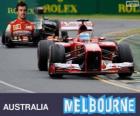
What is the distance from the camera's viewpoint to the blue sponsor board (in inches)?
409

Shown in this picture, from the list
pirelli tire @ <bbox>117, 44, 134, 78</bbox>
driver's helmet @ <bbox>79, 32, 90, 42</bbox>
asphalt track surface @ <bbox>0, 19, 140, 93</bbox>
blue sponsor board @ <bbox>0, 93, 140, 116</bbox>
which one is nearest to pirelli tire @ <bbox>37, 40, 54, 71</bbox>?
asphalt track surface @ <bbox>0, 19, 140, 93</bbox>

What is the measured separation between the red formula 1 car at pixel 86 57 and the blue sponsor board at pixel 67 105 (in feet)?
28.0

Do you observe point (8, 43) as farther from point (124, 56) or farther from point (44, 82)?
point (44, 82)

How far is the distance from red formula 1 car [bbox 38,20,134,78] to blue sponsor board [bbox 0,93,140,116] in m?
8.54

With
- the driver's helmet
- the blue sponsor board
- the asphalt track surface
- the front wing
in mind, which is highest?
the blue sponsor board

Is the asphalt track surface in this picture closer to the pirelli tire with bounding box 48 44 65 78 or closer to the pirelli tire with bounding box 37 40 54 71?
the pirelli tire with bounding box 37 40 54 71

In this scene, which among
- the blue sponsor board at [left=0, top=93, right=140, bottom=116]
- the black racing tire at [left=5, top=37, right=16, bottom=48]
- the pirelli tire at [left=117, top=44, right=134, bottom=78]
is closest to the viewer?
the blue sponsor board at [left=0, top=93, right=140, bottom=116]

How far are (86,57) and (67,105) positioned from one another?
8.82 m

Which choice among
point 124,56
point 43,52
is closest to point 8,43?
point 43,52

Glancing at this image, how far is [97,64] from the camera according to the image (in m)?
19.4

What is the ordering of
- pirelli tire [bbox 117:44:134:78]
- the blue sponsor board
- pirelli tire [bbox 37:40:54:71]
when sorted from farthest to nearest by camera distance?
1. pirelli tire [bbox 37:40:54:71]
2. pirelli tire [bbox 117:44:134:78]
3. the blue sponsor board

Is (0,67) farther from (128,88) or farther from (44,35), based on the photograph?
(44,35)

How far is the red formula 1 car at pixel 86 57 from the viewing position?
19.2 m

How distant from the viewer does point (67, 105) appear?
34.5ft
